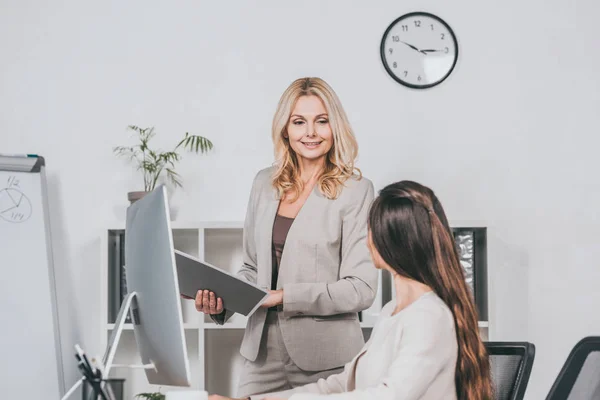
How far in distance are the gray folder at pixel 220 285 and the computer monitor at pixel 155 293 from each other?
485mm

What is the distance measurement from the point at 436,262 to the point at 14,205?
92.4 inches

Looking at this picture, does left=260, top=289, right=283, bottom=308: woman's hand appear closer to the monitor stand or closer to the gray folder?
the gray folder

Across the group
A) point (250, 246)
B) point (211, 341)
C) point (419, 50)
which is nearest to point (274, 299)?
point (250, 246)

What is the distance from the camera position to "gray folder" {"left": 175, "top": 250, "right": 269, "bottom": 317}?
191 cm

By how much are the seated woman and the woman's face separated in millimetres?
618

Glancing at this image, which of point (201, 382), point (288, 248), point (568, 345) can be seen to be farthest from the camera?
point (568, 345)

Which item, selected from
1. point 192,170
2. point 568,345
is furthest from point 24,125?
point 568,345

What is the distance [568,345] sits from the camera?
339cm

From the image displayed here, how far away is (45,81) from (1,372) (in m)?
1.31

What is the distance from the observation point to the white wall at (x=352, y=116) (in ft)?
11.2

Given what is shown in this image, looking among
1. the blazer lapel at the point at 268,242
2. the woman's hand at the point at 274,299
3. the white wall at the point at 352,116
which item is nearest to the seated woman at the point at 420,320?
the woman's hand at the point at 274,299

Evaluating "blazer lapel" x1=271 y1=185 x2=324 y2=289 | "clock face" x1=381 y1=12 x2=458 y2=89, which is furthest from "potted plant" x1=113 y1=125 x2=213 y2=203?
"blazer lapel" x1=271 y1=185 x2=324 y2=289

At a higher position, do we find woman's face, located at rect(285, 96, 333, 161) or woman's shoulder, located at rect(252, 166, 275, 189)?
woman's face, located at rect(285, 96, 333, 161)

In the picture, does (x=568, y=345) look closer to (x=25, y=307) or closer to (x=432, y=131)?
(x=432, y=131)
